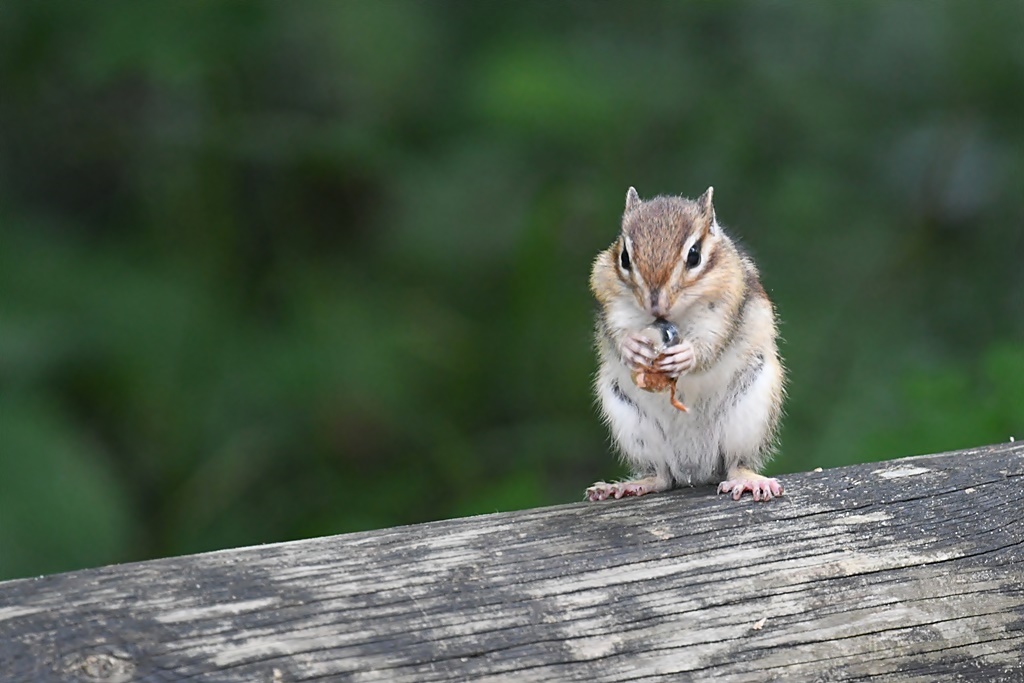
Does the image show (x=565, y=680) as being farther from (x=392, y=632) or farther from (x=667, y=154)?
(x=667, y=154)

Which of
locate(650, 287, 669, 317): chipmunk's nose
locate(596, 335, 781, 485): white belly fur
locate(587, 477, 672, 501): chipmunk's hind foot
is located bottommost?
locate(587, 477, 672, 501): chipmunk's hind foot

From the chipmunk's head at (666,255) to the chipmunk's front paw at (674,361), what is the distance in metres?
0.08

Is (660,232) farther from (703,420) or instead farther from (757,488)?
(757,488)

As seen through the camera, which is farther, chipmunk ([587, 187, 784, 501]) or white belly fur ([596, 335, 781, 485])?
white belly fur ([596, 335, 781, 485])

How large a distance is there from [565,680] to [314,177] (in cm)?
300

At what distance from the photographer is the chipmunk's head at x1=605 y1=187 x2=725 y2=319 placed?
8.61ft

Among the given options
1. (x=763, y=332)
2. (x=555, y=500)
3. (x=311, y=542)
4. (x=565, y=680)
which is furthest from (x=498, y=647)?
(x=555, y=500)

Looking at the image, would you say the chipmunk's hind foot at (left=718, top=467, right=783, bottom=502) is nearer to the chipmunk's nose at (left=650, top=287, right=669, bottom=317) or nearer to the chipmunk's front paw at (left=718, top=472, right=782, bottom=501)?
the chipmunk's front paw at (left=718, top=472, right=782, bottom=501)

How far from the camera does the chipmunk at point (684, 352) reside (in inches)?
104

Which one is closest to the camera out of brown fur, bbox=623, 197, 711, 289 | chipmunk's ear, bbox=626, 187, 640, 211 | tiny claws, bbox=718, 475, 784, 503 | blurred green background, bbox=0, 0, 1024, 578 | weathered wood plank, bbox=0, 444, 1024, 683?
weathered wood plank, bbox=0, 444, 1024, 683

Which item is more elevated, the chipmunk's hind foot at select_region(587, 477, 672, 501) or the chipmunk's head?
the chipmunk's head

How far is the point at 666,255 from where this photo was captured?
8.63 ft

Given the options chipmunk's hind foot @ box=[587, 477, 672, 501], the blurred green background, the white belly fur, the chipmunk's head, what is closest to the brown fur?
A: the chipmunk's head

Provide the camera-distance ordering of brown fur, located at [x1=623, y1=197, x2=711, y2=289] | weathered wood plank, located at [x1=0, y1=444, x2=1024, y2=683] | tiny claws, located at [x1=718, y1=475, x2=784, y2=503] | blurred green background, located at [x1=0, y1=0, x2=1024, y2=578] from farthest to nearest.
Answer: blurred green background, located at [x1=0, y1=0, x2=1024, y2=578] < brown fur, located at [x1=623, y1=197, x2=711, y2=289] < tiny claws, located at [x1=718, y1=475, x2=784, y2=503] < weathered wood plank, located at [x1=0, y1=444, x2=1024, y2=683]
